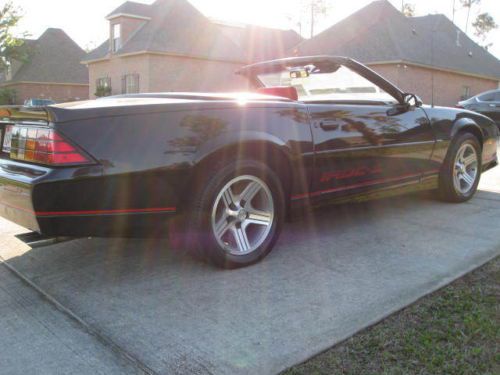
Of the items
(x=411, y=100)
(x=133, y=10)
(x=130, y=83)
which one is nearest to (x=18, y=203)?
(x=411, y=100)

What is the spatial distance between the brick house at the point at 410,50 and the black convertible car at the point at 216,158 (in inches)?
851

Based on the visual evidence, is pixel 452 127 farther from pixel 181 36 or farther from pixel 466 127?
pixel 181 36

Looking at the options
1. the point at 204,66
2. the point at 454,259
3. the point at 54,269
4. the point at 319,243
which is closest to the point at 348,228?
the point at 319,243

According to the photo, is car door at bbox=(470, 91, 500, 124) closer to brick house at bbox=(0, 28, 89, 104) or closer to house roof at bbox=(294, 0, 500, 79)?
house roof at bbox=(294, 0, 500, 79)

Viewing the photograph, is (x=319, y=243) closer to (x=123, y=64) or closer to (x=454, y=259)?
(x=454, y=259)

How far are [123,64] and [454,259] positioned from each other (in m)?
27.3

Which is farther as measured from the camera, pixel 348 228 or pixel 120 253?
pixel 348 228

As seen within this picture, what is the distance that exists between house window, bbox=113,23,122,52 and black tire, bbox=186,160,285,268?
27.8m

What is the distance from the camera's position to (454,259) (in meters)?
3.57

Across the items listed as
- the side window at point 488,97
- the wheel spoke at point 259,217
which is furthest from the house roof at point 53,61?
the wheel spoke at point 259,217

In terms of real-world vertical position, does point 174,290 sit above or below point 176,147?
below

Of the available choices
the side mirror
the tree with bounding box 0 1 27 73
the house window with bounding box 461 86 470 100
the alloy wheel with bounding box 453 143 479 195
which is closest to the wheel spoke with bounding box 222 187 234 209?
the side mirror

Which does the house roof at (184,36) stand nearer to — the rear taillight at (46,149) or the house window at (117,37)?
the house window at (117,37)

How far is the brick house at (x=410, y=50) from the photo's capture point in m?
25.2
